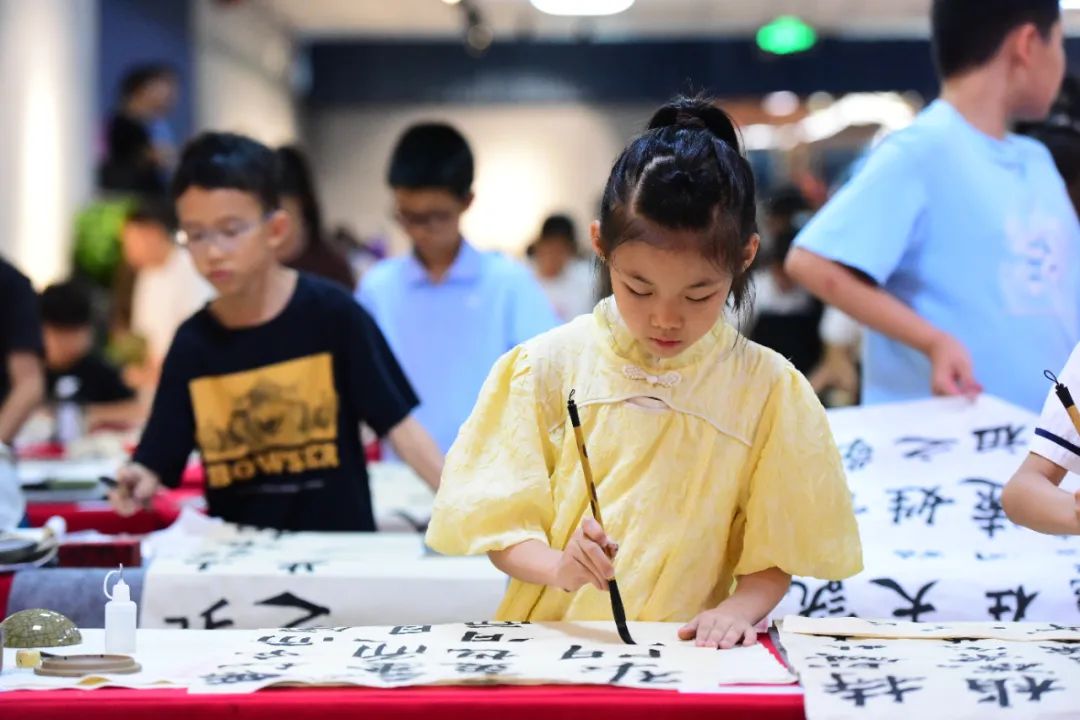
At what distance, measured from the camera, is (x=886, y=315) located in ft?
9.38

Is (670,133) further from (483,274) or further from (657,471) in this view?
(483,274)

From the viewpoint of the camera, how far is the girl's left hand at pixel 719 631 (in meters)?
1.83

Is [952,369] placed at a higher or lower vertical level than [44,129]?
lower

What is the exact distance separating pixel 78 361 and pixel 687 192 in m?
4.45

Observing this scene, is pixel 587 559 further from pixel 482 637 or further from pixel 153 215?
pixel 153 215

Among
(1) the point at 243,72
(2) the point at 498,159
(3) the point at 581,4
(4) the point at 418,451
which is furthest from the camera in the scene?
(2) the point at 498,159

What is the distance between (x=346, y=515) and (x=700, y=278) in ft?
4.34

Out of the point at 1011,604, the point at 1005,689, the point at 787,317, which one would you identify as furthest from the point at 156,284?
the point at 1005,689

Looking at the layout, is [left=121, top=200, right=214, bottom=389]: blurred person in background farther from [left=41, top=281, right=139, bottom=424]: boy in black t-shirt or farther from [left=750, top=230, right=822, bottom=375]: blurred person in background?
[left=750, top=230, right=822, bottom=375]: blurred person in background

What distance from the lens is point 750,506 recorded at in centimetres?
202

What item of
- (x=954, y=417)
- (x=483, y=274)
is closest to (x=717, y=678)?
(x=954, y=417)

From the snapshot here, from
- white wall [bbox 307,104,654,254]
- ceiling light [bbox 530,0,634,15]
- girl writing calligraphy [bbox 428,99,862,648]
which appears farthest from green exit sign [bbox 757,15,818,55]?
girl writing calligraphy [bbox 428,99,862,648]

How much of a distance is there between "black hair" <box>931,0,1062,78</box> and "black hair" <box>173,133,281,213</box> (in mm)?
1340

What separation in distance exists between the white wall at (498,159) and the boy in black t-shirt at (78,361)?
949 cm
